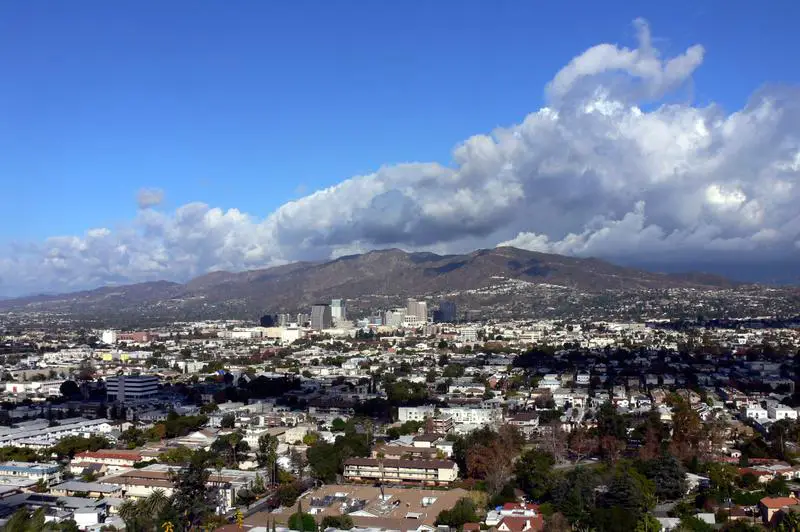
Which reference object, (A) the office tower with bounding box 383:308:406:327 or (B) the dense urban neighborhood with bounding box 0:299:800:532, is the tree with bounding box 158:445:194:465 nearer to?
(B) the dense urban neighborhood with bounding box 0:299:800:532

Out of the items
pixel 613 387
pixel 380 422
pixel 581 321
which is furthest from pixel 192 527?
pixel 581 321

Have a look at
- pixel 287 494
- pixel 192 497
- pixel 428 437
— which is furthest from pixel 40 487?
pixel 428 437

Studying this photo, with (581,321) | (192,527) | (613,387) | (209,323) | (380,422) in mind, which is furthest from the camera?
(209,323)

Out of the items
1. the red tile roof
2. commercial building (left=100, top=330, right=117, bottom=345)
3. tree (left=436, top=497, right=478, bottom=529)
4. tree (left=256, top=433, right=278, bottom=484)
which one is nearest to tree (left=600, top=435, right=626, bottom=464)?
the red tile roof

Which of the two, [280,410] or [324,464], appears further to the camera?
[280,410]

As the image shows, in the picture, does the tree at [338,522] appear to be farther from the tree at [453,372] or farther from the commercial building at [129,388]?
the tree at [453,372]

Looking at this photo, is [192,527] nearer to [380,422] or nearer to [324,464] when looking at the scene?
[324,464]
